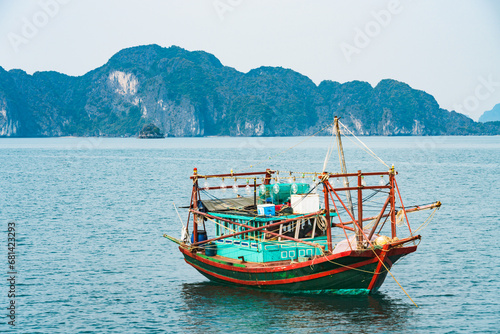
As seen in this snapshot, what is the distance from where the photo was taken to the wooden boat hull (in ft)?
102

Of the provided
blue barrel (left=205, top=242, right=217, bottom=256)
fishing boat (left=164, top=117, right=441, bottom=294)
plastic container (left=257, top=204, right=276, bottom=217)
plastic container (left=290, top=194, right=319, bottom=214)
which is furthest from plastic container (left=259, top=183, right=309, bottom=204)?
blue barrel (left=205, top=242, right=217, bottom=256)

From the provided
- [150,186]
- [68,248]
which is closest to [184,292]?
[68,248]

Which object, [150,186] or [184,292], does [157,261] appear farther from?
[150,186]

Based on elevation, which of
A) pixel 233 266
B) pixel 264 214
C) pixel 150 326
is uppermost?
pixel 264 214

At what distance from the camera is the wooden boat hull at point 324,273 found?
102 feet

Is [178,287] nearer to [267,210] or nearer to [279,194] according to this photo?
[267,210]

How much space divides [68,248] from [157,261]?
9047mm

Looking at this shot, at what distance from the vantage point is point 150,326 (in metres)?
29.5

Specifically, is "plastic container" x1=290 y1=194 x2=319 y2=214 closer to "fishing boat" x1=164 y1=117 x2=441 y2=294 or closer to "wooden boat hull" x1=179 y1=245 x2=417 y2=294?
"fishing boat" x1=164 y1=117 x2=441 y2=294

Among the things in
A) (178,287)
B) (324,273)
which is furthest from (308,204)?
(178,287)

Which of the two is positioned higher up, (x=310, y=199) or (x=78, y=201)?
(x=310, y=199)

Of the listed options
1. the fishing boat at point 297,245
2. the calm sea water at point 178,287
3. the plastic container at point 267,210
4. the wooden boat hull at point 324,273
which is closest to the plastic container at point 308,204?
the fishing boat at point 297,245

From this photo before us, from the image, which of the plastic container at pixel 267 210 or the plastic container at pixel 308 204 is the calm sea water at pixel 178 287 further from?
the plastic container at pixel 308 204

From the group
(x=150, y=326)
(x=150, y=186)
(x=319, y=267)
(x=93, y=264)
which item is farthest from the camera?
(x=150, y=186)
